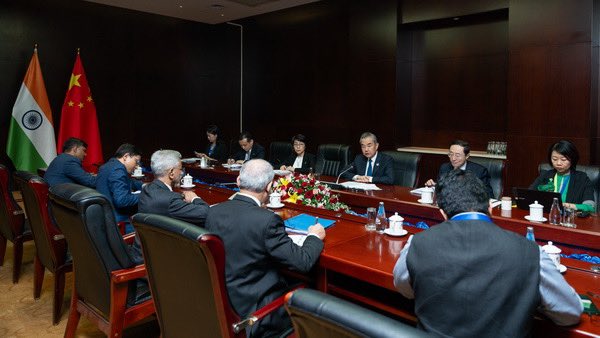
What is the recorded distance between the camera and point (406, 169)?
4.53 metres

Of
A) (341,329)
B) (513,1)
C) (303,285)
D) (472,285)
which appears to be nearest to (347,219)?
(303,285)

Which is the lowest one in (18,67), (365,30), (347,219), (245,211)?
(347,219)

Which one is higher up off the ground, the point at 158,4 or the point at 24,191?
the point at 158,4

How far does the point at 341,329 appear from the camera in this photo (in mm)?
922

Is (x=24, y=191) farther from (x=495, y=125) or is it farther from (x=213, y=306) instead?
(x=495, y=125)

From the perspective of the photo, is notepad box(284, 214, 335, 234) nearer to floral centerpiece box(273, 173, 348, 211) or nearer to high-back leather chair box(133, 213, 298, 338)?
floral centerpiece box(273, 173, 348, 211)

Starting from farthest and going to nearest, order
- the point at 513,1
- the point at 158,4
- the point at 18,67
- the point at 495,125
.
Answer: the point at 158,4 < the point at 18,67 < the point at 495,125 < the point at 513,1

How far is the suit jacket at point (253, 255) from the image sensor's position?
5.90ft

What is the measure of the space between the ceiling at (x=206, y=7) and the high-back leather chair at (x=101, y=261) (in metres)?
5.21

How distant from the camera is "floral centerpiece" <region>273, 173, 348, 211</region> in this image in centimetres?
320

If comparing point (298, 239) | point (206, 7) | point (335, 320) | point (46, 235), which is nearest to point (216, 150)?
point (206, 7)

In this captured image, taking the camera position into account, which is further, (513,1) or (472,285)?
(513,1)

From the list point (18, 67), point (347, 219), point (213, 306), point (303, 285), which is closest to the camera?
point (213, 306)

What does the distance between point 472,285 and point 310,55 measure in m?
6.49
